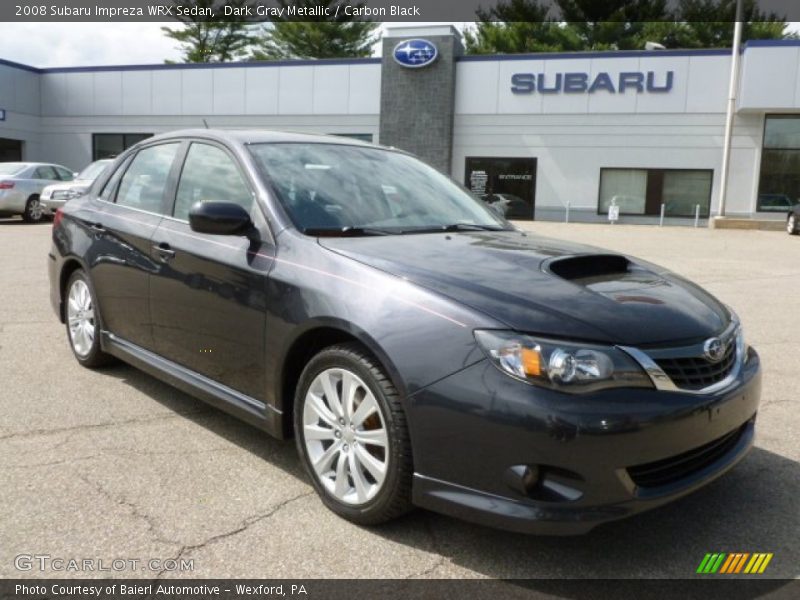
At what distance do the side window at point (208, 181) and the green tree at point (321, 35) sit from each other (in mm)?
40705

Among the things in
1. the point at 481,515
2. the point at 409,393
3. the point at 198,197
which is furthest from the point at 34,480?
the point at 481,515

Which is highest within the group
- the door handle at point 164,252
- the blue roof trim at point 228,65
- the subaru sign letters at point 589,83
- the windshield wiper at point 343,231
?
the blue roof trim at point 228,65

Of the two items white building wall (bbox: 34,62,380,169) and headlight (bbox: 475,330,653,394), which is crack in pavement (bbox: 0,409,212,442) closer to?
headlight (bbox: 475,330,653,394)

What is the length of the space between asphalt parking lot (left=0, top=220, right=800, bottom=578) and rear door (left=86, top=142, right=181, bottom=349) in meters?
0.54

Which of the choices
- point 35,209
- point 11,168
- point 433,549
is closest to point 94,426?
point 433,549

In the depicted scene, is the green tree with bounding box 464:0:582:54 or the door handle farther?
the green tree with bounding box 464:0:582:54

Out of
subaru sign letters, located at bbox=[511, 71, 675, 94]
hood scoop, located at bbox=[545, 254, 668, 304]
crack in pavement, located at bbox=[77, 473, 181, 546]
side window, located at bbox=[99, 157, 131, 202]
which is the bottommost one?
crack in pavement, located at bbox=[77, 473, 181, 546]

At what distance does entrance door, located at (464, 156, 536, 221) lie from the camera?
91.6ft

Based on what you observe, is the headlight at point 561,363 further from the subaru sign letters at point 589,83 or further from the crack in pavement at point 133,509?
the subaru sign letters at point 589,83

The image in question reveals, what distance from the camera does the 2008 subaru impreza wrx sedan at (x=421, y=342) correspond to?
2457 millimetres

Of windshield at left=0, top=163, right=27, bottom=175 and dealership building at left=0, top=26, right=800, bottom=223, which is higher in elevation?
dealership building at left=0, top=26, right=800, bottom=223

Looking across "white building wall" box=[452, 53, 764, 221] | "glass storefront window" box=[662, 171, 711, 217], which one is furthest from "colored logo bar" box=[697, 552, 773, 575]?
"glass storefront window" box=[662, 171, 711, 217]

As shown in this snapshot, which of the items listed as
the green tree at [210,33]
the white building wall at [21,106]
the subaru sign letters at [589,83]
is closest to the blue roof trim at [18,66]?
the white building wall at [21,106]

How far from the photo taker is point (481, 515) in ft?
8.30
